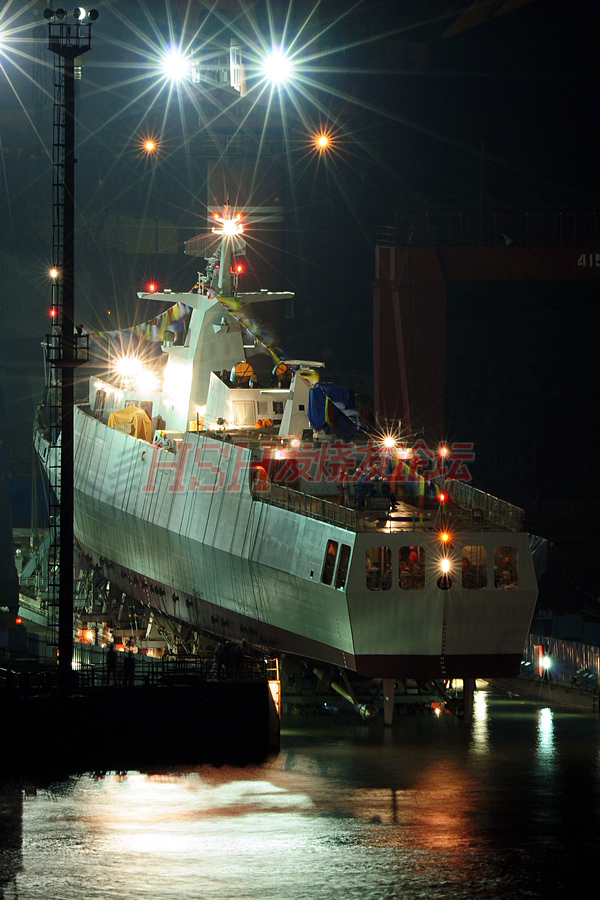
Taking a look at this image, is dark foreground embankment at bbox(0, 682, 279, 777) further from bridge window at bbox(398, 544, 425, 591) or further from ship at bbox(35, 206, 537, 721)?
bridge window at bbox(398, 544, 425, 591)

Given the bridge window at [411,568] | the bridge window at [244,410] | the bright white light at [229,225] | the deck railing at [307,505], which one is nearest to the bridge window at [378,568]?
the bridge window at [411,568]

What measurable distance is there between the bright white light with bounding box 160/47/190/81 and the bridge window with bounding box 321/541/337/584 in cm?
2764

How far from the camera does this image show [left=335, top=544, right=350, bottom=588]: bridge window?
98.9 feet

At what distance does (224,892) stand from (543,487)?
3771 cm

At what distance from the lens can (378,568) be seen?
30.5 meters

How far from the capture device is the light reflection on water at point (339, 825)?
1955cm

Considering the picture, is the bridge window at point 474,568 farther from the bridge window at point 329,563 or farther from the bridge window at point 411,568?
the bridge window at point 329,563

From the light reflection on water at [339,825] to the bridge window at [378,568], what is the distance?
10.2 feet

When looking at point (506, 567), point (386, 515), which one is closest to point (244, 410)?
point (386, 515)

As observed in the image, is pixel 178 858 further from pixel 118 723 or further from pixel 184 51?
pixel 184 51

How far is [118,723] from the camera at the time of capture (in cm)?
2764

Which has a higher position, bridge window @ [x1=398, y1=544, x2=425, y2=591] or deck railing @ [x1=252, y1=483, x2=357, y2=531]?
deck railing @ [x1=252, y1=483, x2=357, y2=531]

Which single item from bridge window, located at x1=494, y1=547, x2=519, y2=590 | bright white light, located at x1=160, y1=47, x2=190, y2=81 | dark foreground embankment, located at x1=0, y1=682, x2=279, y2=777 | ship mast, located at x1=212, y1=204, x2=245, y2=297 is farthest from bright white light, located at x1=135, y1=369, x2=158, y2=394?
dark foreground embankment, located at x1=0, y1=682, x2=279, y2=777

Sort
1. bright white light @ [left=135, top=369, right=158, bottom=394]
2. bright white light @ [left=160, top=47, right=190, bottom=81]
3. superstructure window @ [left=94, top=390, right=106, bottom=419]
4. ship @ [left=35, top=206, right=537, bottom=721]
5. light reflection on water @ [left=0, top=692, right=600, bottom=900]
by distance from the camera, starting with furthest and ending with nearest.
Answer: bright white light @ [left=160, top=47, right=190, bottom=81] < superstructure window @ [left=94, top=390, right=106, bottom=419] < bright white light @ [left=135, top=369, right=158, bottom=394] < ship @ [left=35, top=206, right=537, bottom=721] < light reflection on water @ [left=0, top=692, right=600, bottom=900]
